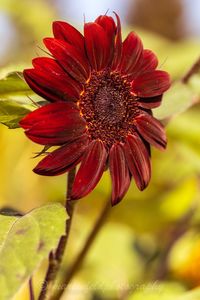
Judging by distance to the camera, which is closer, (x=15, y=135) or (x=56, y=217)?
(x=56, y=217)

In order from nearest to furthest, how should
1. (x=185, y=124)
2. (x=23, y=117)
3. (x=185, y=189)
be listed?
(x=23, y=117), (x=185, y=124), (x=185, y=189)

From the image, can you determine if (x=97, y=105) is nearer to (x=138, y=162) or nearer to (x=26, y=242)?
(x=138, y=162)

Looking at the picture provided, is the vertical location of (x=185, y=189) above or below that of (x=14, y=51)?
above

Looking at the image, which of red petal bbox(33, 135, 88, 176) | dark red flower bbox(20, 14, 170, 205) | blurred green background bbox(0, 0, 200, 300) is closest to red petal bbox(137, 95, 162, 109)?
dark red flower bbox(20, 14, 170, 205)

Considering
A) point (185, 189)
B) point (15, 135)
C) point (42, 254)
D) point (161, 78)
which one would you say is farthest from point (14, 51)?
point (42, 254)

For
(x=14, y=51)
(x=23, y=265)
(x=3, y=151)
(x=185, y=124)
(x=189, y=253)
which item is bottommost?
(x=14, y=51)

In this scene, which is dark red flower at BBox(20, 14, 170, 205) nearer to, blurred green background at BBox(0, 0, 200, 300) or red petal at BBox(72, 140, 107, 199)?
red petal at BBox(72, 140, 107, 199)

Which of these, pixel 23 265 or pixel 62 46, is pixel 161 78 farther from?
pixel 23 265

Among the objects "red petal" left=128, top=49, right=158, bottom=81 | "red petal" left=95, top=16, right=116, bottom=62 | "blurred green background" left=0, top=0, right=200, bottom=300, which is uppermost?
"red petal" left=95, top=16, right=116, bottom=62
